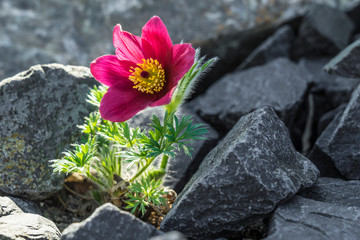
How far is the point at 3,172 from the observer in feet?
8.78

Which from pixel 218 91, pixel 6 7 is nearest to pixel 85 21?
pixel 6 7

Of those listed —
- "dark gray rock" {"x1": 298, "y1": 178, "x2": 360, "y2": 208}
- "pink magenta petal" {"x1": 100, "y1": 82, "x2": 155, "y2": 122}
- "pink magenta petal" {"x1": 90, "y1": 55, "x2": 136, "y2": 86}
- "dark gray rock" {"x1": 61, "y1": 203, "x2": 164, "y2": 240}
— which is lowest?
"dark gray rock" {"x1": 298, "y1": 178, "x2": 360, "y2": 208}

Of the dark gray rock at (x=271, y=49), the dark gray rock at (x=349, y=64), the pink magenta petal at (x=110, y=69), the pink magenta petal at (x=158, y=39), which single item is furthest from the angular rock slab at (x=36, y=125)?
the dark gray rock at (x=271, y=49)

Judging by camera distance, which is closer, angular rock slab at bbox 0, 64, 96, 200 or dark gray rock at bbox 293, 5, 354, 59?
angular rock slab at bbox 0, 64, 96, 200

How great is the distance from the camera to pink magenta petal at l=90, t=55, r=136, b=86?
2.50 meters

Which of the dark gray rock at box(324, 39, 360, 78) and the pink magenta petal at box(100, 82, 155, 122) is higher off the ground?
the pink magenta petal at box(100, 82, 155, 122)

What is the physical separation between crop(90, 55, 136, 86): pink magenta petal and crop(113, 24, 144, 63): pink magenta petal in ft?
0.13

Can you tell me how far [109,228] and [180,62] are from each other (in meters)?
0.98

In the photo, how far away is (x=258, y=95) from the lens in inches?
148

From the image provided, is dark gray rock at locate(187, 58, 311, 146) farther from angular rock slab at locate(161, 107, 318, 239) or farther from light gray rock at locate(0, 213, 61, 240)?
light gray rock at locate(0, 213, 61, 240)

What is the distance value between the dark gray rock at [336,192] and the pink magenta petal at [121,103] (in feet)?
3.67

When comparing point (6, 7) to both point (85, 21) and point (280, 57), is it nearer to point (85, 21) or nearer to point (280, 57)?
point (85, 21)

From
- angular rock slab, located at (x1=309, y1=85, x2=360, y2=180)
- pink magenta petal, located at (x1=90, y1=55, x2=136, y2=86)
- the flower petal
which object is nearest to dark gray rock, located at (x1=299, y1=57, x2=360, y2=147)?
angular rock slab, located at (x1=309, y1=85, x2=360, y2=180)

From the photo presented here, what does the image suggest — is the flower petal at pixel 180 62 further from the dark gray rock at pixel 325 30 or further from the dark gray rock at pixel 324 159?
the dark gray rock at pixel 325 30
